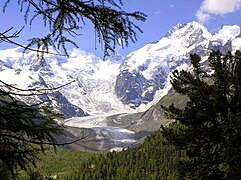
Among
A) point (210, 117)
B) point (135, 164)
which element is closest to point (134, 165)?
point (135, 164)

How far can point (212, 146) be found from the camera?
15680 millimetres

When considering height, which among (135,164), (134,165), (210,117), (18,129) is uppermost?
(210,117)

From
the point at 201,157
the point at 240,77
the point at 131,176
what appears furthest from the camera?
the point at 131,176

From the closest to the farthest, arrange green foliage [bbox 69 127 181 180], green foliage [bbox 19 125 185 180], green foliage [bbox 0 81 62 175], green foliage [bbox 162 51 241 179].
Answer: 1. green foliage [bbox 0 81 62 175]
2. green foliage [bbox 162 51 241 179]
3. green foliage [bbox 19 125 185 180]
4. green foliage [bbox 69 127 181 180]

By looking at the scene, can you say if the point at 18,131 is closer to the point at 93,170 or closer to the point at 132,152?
the point at 93,170

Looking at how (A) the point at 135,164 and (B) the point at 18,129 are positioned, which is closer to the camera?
(B) the point at 18,129

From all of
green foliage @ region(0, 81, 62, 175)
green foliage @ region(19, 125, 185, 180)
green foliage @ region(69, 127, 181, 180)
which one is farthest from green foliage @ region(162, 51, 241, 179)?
green foliage @ region(69, 127, 181, 180)

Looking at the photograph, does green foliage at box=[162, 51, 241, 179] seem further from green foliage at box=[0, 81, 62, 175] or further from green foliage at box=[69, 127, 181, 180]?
green foliage at box=[69, 127, 181, 180]

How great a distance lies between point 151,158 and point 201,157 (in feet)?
492

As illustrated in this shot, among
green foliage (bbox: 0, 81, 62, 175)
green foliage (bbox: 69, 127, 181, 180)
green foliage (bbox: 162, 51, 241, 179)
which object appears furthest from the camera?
green foliage (bbox: 69, 127, 181, 180)

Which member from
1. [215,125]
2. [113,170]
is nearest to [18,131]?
[215,125]

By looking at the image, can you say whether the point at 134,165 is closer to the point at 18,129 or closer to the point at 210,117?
the point at 210,117

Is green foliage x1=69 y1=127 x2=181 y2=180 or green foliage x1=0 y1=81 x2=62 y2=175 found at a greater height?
green foliage x1=0 y1=81 x2=62 y2=175

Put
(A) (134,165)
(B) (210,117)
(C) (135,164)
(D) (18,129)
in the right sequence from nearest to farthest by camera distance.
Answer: (D) (18,129) < (B) (210,117) < (A) (134,165) < (C) (135,164)
